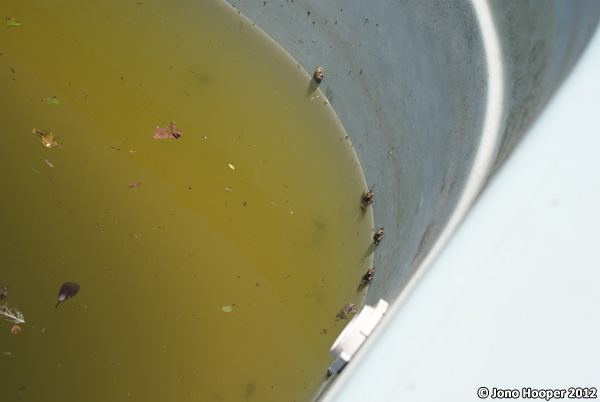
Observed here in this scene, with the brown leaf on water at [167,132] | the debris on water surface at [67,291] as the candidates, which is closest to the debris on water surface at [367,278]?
the brown leaf on water at [167,132]

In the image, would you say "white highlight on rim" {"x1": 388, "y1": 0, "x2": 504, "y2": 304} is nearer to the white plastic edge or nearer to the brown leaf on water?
the white plastic edge

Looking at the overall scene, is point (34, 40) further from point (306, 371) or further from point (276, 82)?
point (306, 371)

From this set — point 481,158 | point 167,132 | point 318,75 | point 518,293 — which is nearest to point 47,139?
point 167,132

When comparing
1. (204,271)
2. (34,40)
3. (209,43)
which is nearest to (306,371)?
(204,271)

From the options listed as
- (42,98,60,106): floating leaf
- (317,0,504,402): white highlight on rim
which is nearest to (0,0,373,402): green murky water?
(42,98,60,106): floating leaf

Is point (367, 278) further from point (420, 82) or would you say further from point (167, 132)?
point (167, 132)

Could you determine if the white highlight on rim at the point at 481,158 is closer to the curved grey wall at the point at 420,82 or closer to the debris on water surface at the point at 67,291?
the curved grey wall at the point at 420,82

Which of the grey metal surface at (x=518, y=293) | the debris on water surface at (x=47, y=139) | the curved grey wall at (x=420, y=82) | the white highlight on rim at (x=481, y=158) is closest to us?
the grey metal surface at (x=518, y=293)
